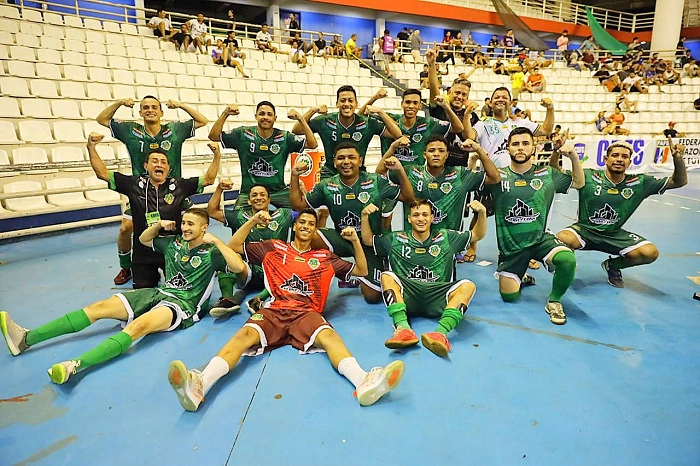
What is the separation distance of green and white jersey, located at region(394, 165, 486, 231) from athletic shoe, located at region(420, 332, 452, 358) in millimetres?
1142

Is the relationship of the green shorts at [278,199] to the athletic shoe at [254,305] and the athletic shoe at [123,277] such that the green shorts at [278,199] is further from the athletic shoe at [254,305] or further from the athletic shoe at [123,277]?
the athletic shoe at [123,277]

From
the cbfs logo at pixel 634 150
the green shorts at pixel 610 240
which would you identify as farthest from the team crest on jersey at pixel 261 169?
the cbfs logo at pixel 634 150

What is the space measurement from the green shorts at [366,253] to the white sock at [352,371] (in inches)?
41.5

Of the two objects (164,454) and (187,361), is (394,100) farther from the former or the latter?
(164,454)

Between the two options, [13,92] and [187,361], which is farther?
[13,92]

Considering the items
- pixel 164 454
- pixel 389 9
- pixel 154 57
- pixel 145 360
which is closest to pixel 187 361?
pixel 145 360

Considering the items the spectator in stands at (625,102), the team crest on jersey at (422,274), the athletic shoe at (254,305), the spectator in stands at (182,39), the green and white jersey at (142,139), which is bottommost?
the athletic shoe at (254,305)

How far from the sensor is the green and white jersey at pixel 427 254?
321cm

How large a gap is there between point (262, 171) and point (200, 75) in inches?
250

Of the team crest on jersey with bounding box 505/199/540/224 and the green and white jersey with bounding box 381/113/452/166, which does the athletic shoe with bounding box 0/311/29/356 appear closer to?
the green and white jersey with bounding box 381/113/452/166

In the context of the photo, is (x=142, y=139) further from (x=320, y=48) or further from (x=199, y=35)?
(x=320, y=48)

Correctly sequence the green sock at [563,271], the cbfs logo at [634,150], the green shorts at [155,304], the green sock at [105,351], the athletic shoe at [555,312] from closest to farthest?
1. the green sock at [105,351]
2. the green shorts at [155,304]
3. the athletic shoe at [555,312]
4. the green sock at [563,271]
5. the cbfs logo at [634,150]

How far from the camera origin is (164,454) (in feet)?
6.23

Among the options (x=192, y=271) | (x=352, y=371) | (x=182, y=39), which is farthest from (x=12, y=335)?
(x=182, y=39)
